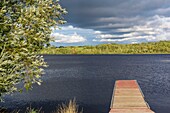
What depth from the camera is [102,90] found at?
5259 centimetres

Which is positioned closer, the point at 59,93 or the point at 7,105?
the point at 7,105

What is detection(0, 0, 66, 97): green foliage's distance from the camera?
1021 cm

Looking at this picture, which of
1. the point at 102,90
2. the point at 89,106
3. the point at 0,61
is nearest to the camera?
the point at 0,61

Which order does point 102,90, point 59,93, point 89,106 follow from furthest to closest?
1. point 102,90
2. point 59,93
3. point 89,106

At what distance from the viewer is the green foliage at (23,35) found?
10.2m

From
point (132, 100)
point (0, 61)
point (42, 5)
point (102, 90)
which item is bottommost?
point (102, 90)

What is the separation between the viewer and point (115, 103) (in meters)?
24.5

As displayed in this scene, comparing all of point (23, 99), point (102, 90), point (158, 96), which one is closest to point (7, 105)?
point (23, 99)

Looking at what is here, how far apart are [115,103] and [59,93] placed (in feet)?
85.5

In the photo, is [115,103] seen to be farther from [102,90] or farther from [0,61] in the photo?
[102,90]

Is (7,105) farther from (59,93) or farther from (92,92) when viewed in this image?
(92,92)

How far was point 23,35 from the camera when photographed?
34.7ft

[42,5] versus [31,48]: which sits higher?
[42,5]

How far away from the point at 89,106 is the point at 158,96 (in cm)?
1447
